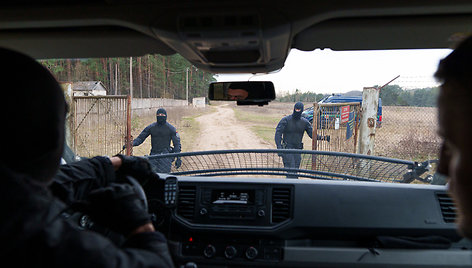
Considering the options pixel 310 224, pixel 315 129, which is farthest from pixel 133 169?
pixel 315 129

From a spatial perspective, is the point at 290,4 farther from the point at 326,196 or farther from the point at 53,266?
the point at 326,196

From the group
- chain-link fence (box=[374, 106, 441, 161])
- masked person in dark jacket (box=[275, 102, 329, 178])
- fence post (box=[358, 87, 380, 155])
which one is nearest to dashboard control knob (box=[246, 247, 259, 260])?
chain-link fence (box=[374, 106, 441, 161])

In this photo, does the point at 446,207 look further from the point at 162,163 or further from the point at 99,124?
the point at 99,124

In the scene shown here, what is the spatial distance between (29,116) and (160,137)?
4.48m

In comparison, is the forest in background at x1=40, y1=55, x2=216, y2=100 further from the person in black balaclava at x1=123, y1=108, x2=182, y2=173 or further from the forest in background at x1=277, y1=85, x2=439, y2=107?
the forest in background at x1=277, y1=85, x2=439, y2=107

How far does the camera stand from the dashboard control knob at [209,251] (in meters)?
2.61

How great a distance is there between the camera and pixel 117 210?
1.51 meters

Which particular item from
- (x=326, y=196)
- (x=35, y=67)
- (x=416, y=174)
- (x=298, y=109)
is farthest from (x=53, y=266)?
(x=298, y=109)

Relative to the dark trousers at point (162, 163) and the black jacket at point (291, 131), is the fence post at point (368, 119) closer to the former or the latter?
the black jacket at point (291, 131)

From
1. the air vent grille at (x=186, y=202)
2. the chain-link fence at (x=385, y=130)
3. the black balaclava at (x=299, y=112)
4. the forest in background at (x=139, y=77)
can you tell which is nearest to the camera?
the air vent grille at (x=186, y=202)

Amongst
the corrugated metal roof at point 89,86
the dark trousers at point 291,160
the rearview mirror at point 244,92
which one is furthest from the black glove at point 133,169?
the corrugated metal roof at point 89,86

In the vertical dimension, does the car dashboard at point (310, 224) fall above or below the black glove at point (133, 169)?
below

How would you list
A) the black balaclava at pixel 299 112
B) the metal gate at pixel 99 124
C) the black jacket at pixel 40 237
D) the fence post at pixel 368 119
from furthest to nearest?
1. the metal gate at pixel 99 124
2. the black balaclava at pixel 299 112
3. the fence post at pixel 368 119
4. the black jacket at pixel 40 237

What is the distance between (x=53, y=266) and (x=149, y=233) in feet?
1.44
